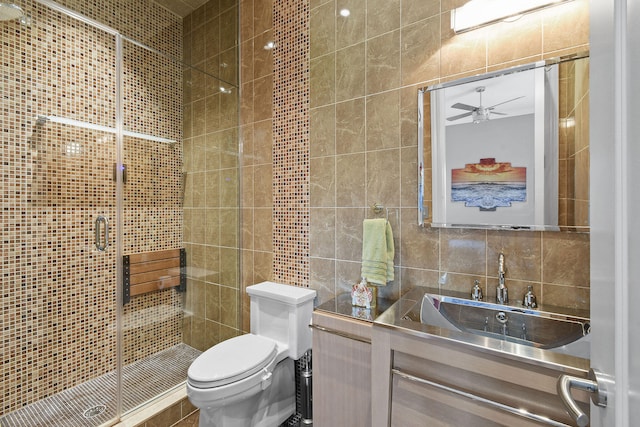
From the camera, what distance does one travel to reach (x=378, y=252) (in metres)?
1.44

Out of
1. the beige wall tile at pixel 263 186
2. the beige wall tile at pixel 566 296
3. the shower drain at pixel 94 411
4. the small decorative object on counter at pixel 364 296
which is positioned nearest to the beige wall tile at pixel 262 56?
the beige wall tile at pixel 263 186

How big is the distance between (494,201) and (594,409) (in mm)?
902

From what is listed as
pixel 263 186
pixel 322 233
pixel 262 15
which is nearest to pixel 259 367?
pixel 322 233

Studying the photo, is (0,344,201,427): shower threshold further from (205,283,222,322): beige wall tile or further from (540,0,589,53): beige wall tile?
(540,0,589,53): beige wall tile

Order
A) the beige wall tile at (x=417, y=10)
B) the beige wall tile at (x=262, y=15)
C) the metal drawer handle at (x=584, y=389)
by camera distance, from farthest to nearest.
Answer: the beige wall tile at (x=262, y=15) → the beige wall tile at (x=417, y=10) → the metal drawer handle at (x=584, y=389)

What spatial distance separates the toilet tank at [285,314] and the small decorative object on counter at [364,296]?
380mm

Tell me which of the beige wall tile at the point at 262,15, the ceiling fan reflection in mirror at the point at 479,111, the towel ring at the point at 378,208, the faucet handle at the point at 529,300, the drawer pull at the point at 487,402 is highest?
the beige wall tile at the point at 262,15

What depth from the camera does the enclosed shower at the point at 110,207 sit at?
1.60 meters

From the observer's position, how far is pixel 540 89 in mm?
1174

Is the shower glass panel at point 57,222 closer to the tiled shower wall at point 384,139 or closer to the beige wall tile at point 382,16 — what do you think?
the tiled shower wall at point 384,139

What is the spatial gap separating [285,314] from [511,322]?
1129 mm

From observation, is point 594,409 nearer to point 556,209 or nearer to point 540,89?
point 556,209

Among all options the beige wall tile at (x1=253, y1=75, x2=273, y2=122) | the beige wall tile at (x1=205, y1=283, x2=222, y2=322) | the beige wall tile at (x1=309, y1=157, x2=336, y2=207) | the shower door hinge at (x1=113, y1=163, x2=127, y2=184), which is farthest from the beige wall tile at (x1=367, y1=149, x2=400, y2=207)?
the shower door hinge at (x1=113, y1=163, x2=127, y2=184)

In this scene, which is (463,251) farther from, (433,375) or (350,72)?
(350,72)
